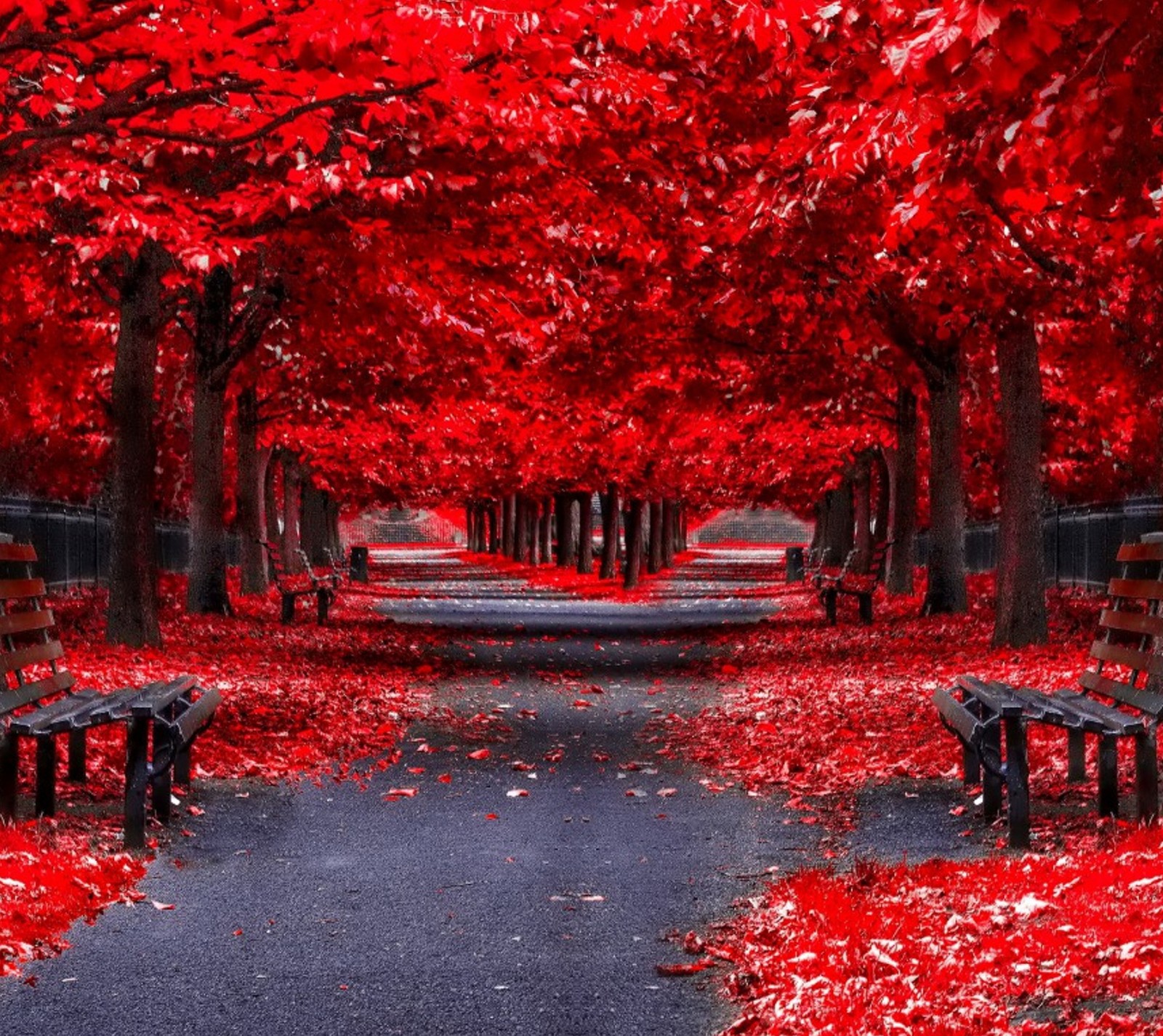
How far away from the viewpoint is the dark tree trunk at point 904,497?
87.3 ft

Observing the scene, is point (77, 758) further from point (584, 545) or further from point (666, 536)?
point (666, 536)

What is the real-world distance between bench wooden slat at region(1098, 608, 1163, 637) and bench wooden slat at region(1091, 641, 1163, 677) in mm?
95

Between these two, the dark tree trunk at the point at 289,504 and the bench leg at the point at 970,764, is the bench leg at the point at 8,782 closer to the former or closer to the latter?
the bench leg at the point at 970,764

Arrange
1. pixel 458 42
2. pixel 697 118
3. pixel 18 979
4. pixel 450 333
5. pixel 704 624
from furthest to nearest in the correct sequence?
1. pixel 704 624
2. pixel 450 333
3. pixel 697 118
4. pixel 458 42
5. pixel 18 979

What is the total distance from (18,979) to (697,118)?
12483mm

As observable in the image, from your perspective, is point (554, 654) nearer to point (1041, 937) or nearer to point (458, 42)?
point (458, 42)

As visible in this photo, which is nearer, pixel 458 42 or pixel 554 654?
pixel 458 42

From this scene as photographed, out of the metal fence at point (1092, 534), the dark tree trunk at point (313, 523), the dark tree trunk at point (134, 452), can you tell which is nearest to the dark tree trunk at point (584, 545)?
the dark tree trunk at point (313, 523)

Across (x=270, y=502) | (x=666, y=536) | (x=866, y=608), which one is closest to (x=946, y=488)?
(x=866, y=608)

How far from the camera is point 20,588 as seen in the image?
8.04m

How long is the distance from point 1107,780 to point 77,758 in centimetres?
527

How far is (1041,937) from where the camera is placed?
17.4ft

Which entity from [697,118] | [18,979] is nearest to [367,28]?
[18,979]

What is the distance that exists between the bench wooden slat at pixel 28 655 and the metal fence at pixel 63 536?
16.4 m
